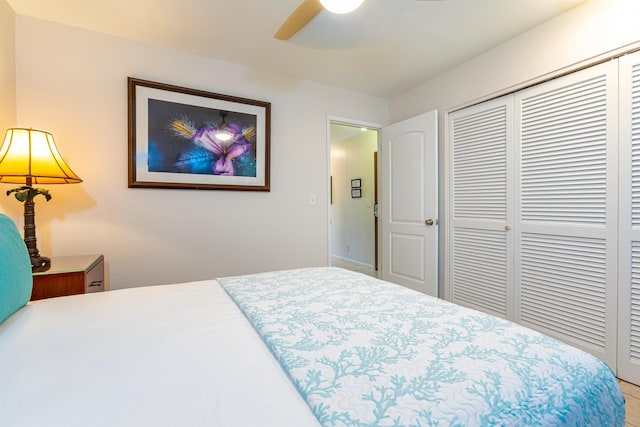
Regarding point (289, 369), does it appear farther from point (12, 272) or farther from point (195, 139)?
point (195, 139)

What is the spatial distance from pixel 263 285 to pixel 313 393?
2.99 feet

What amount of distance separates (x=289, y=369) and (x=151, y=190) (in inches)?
83.7

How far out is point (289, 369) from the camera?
27.4 inches

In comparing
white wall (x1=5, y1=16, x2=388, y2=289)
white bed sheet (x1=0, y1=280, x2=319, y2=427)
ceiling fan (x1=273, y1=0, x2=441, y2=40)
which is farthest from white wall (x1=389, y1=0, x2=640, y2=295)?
white bed sheet (x1=0, y1=280, x2=319, y2=427)

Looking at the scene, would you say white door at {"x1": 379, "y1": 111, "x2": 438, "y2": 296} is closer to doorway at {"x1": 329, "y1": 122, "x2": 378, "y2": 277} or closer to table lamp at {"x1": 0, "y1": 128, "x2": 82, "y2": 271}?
doorway at {"x1": 329, "y1": 122, "x2": 378, "y2": 277}

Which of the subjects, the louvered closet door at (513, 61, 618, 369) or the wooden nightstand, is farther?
the louvered closet door at (513, 61, 618, 369)

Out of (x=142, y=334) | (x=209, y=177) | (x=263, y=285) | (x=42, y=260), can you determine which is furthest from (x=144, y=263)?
(x=142, y=334)

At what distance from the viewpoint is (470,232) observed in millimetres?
2668

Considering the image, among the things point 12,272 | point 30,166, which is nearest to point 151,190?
point 30,166

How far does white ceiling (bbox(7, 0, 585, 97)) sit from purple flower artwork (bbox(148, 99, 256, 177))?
0.52 m

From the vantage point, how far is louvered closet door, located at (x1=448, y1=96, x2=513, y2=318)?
93.7 inches

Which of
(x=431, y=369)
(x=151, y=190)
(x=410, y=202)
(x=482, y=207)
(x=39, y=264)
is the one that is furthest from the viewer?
(x=410, y=202)

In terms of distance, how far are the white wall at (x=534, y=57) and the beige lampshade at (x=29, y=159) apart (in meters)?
2.99

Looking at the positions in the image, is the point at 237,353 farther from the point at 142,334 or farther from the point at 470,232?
the point at 470,232
